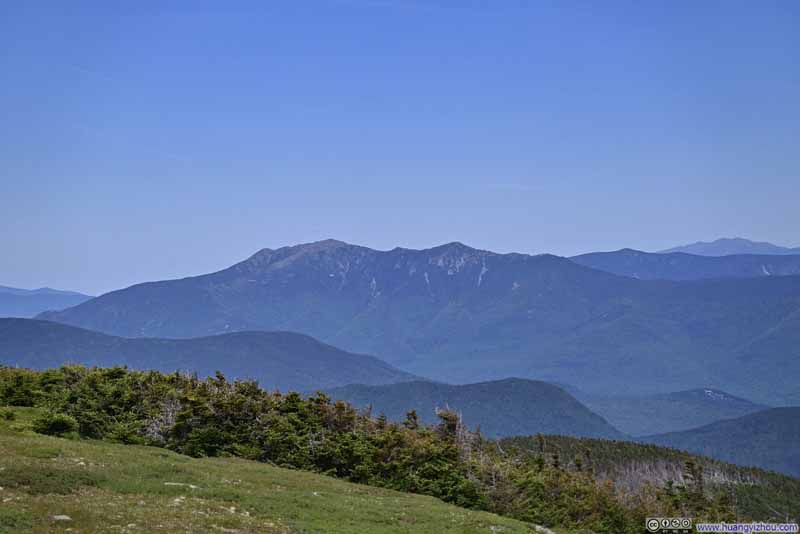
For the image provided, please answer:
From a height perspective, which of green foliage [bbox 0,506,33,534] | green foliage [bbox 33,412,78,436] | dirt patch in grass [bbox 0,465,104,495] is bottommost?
green foliage [bbox 0,506,33,534]

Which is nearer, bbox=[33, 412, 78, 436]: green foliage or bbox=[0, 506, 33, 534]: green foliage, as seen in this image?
bbox=[0, 506, 33, 534]: green foliage

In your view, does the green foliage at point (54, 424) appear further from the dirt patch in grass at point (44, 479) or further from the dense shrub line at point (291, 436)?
the dirt patch in grass at point (44, 479)

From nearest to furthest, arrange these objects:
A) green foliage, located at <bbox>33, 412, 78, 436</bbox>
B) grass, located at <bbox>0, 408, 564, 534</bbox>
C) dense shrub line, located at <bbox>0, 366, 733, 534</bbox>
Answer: grass, located at <bbox>0, 408, 564, 534</bbox>, green foliage, located at <bbox>33, 412, 78, 436</bbox>, dense shrub line, located at <bbox>0, 366, 733, 534</bbox>

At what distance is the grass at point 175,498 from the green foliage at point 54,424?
961 millimetres

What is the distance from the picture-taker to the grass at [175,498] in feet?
88.0

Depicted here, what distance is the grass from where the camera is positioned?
26828mm

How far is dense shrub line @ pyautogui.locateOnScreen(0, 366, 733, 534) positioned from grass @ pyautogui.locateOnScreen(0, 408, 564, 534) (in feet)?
20.6

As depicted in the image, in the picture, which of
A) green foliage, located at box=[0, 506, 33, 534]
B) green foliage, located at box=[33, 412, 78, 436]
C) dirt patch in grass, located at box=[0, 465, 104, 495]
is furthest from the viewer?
green foliage, located at box=[33, 412, 78, 436]

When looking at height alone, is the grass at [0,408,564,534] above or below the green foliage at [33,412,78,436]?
below

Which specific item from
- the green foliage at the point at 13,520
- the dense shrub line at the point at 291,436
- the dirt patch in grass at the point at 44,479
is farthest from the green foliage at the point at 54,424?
the green foliage at the point at 13,520

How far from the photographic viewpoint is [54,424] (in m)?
44.3

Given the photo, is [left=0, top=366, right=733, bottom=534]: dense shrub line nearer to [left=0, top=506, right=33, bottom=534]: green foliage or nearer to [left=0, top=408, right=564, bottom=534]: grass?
[left=0, top=408, right=564, bottom=534]: grass

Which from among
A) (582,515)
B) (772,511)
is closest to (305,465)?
(582,515)

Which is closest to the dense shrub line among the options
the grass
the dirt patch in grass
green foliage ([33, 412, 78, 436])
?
green foliage ([33, 412, 78, 436])
